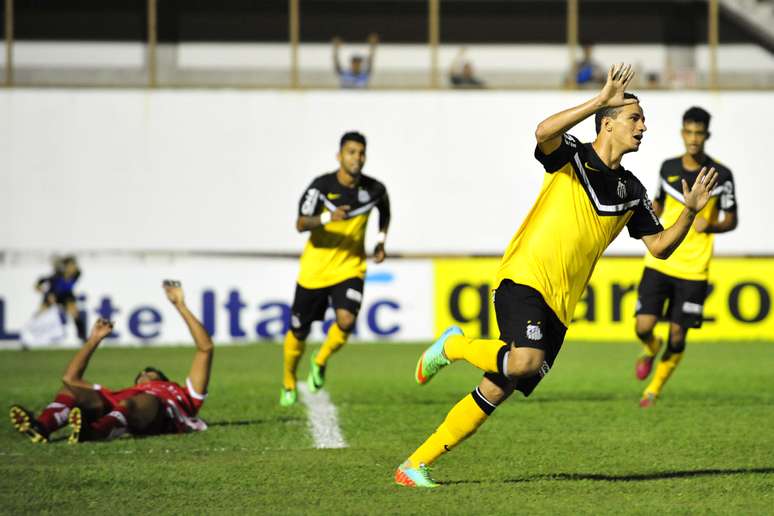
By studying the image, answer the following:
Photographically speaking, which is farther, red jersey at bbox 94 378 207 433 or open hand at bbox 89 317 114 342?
red jersey at bbox 94 378 207 433

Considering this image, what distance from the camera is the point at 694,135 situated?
1104 centimetres

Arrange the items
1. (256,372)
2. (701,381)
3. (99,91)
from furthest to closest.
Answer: (99,91), (256,372), (701,381)

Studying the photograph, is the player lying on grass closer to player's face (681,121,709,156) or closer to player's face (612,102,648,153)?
player's face (612,102,648,153)

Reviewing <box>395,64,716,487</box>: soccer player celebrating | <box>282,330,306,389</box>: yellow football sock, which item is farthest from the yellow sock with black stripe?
<box>282,330,306,389</box>: yellow football sock

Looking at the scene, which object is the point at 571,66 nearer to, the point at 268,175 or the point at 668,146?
the point at 668,146

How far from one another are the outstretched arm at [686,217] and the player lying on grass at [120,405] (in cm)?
340

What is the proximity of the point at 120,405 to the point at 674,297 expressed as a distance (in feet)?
16.0

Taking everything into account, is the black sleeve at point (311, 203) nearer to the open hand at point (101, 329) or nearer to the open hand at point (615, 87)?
the open hand at point (101, 329)

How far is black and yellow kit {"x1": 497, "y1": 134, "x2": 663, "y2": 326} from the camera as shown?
7105 mm

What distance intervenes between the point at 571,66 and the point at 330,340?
580 inches

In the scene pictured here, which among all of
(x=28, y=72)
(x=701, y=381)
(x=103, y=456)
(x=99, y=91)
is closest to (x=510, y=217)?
(x=99, y=91)

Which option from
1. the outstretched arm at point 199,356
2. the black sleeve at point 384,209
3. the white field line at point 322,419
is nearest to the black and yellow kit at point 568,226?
the white field line at point 322,419

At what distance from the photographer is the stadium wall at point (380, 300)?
2100 cm

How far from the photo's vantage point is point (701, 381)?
45.6 ft
